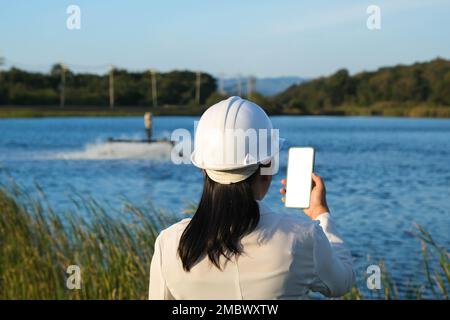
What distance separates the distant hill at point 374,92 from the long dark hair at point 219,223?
4954 centimetres

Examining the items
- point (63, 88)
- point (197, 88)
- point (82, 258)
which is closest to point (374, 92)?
point (197, 88)

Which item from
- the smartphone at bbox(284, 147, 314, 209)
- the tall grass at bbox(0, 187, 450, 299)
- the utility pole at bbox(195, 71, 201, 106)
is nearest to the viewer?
the smartphone at bbox(284, 147, 314, 209)

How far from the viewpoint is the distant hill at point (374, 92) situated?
51.1 m

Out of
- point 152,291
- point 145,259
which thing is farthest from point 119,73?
point 152,291

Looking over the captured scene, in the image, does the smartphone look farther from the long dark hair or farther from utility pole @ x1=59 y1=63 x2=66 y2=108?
utility pole @ x1=59 y1=63 x2=66 y2=108

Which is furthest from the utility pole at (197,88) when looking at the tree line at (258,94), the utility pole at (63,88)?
the utility pole at (63,88)

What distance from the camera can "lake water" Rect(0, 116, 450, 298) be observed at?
1489cm

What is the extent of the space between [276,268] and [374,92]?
5448cm

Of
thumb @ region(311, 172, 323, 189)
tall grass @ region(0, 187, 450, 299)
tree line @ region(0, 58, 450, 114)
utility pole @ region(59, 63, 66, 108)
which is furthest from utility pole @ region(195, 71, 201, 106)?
thumb @ region(311, 172, 323, 189)

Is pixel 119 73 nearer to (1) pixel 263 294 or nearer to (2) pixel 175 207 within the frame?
(2) pixel 175 207

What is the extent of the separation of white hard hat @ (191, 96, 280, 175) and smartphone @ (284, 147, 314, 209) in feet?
0.90

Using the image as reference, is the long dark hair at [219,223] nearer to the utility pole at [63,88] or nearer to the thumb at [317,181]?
the thumb at [317,181]

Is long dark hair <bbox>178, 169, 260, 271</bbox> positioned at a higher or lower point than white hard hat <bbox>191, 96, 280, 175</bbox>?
lower
